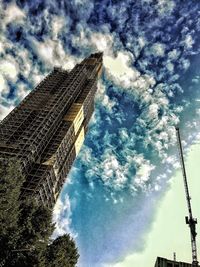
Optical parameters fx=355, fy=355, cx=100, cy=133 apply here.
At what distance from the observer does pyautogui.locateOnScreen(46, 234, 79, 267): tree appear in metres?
49.5

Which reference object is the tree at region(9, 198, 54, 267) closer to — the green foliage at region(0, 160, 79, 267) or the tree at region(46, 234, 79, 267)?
the green foliage at region(0, 160, 79, 267)

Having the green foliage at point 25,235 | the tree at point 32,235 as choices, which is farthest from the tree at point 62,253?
the tree at point 32,235

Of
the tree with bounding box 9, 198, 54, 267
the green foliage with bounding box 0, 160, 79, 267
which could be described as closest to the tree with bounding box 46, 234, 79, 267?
the green foliage with bounding box 0, 160, 79, 267

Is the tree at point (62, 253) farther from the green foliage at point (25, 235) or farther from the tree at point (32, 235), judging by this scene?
the tree at point (32, 235)

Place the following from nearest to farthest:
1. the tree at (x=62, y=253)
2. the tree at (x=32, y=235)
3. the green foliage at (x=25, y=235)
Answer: the green foliage at (x=25, y=235) → the tree at (x=32, y=235) → the tree at (x=62, y=253)

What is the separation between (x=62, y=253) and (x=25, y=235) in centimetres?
606

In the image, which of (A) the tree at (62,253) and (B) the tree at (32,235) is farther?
(A) the tree at (62,253)

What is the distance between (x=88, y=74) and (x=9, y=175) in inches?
4251

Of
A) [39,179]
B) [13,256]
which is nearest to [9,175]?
[13,256]

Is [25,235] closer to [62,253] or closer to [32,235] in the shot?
[32,235]

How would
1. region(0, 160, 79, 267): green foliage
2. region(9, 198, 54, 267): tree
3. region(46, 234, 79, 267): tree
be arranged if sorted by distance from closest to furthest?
region(0, 160, 79, 267): green foliage, region(9, 198, 54, 267): tree, region(46, 234, 79, 267): tree

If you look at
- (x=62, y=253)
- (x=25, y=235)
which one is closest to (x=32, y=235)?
(x=25, y=235)

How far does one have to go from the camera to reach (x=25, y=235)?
49.1 m

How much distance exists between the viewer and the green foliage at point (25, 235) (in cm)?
A: 4522
